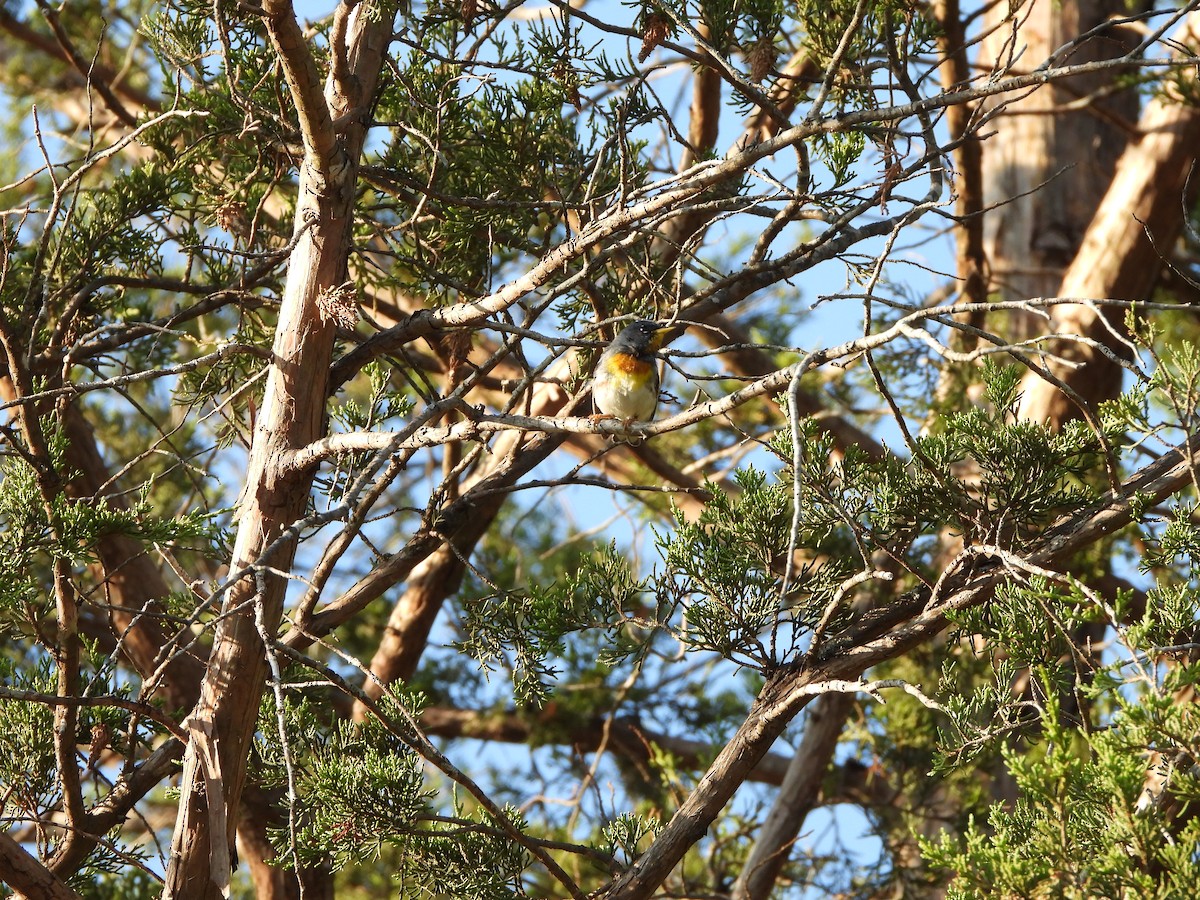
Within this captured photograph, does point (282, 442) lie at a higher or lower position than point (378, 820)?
higher

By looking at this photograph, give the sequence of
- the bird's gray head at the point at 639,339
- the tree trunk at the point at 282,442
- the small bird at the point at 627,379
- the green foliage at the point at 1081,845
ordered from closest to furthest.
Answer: the green foliage at the point at 1081,845 → the tree trunk at the point at 282,442 → the bird's gray head at the point at 639,339 → the small bird at the point at 627,379

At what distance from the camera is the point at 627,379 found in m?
4.49

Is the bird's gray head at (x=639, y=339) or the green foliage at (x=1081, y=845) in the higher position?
the bird's gray head at (x=639, y=339)

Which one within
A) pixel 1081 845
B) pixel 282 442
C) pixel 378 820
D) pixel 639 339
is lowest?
pixel 1081 845

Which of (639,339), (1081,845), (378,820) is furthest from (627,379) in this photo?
(1081,845)

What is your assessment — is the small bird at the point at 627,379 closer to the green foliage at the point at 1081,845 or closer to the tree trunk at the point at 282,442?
the tree trunk at the point at 282,442

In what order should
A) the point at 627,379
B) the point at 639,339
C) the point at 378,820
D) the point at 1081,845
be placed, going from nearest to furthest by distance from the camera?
the point at 1081,845 → the point at 378,820 → the point at 639,339 → the point at 627,379

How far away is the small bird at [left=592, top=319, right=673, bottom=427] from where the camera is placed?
4.35 metres

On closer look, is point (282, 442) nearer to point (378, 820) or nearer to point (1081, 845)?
point (378, 820)

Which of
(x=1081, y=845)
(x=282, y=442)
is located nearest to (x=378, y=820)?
(x=282, y=442)

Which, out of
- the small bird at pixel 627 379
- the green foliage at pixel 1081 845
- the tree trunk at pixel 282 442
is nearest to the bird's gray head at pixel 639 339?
the small bird at pixel 627 379

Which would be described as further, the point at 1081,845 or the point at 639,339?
the point at 639,339

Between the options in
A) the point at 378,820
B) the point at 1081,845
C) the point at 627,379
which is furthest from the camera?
the point at 627,379

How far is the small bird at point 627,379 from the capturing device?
171 inches
